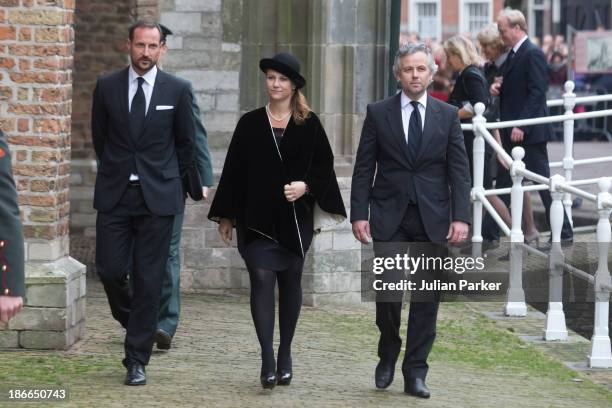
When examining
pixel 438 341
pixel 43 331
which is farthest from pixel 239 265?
pixel 43 331

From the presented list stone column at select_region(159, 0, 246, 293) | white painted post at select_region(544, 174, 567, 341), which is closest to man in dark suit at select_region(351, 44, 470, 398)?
white painted post at select_region(544, 174, 567, 341)

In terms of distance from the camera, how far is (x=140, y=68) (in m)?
9.24

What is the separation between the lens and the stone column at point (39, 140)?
9688mm

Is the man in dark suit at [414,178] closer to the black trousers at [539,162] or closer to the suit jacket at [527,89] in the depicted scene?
the suit jacket at [527,89]

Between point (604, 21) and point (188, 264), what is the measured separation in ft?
107

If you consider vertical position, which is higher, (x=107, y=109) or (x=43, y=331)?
(x=107, y=109)

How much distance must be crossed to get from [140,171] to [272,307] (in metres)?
0.98

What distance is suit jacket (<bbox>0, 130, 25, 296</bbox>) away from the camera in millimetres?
5723

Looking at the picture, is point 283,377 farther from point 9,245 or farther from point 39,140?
point 9,245

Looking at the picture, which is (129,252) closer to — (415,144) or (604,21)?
(415,144)

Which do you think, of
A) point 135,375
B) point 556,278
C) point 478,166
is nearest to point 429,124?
point 135,375

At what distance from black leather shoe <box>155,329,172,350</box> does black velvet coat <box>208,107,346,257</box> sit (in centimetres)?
116

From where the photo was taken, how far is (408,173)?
8922 mm

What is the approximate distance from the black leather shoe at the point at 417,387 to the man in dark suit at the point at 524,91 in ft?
18.3
